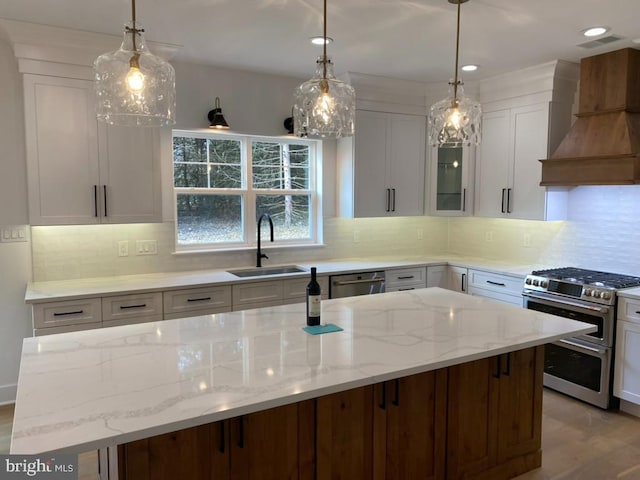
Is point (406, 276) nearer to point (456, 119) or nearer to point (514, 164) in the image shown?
point (514, 164)

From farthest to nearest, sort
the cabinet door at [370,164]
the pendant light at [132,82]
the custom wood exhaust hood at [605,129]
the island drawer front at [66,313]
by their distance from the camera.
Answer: the cabinet door at [370,164] → the custom wood exhaust hood at [605,129] → the island drawer front at [66,313] → the pendant light at [132,82]

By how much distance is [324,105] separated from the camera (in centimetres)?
227

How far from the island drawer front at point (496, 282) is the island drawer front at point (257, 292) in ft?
5.85

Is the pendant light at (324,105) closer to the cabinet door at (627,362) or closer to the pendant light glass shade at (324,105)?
the pendant light glass shade at (324,105)

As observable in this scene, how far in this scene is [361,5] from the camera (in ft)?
8.89

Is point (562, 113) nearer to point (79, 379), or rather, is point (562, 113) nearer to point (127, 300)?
point (127, 300)

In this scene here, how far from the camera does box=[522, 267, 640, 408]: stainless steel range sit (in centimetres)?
338

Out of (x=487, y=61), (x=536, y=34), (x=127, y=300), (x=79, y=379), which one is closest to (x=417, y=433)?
(x=79, y=379)

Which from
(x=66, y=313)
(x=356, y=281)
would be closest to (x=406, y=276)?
(x=356, y=281)

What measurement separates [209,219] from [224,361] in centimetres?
257

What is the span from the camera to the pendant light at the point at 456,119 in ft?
8.39

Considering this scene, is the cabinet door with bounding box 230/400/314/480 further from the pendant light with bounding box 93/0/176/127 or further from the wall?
the wall

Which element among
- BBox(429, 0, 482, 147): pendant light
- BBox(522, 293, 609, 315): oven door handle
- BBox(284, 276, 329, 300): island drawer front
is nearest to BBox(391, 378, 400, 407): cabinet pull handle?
BBox(429, 0, 482, 147): pendant light

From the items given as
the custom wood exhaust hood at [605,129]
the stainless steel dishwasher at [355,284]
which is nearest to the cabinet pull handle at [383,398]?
the stainless steel dishwasher at [355,284]
